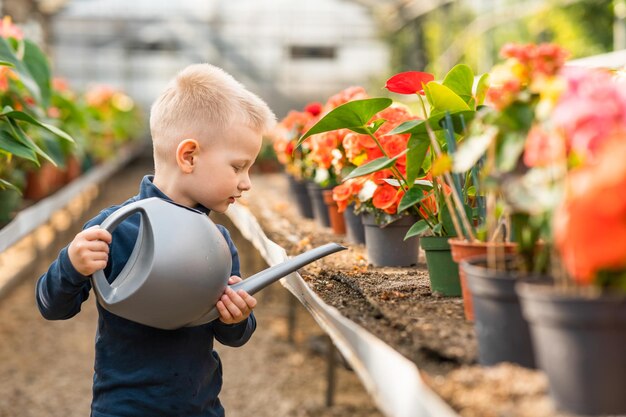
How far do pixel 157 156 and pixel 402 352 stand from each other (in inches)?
24.8

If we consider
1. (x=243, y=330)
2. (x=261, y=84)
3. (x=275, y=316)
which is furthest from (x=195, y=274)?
(x=261, y=84)

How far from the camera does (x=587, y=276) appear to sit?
2.52 feet

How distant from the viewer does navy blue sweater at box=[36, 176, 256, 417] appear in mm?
1432

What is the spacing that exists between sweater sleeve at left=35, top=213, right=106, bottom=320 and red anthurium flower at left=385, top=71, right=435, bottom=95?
572 mm

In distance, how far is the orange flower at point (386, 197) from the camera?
81.0 inches

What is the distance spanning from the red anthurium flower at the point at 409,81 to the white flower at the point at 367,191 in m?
0.54

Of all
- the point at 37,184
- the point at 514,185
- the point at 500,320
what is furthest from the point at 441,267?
the point at 37,184

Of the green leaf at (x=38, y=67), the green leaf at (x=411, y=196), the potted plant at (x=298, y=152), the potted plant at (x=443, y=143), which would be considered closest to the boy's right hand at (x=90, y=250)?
the potted plant at (x=443, y=143)

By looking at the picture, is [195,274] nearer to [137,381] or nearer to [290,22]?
[137,381]

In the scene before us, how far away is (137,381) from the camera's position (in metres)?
1.44

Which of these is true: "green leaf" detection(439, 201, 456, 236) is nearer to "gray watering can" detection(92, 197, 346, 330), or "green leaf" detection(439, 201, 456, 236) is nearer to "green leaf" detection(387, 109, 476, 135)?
"green leaf" detection(387, 109, 476, 135)

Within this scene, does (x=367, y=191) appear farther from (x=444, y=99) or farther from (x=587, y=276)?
(x=587, y=276)

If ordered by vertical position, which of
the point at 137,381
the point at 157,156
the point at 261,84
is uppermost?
the point at 261,84

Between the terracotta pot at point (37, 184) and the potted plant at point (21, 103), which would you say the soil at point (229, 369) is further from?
the potted plant at point (21, 103)
